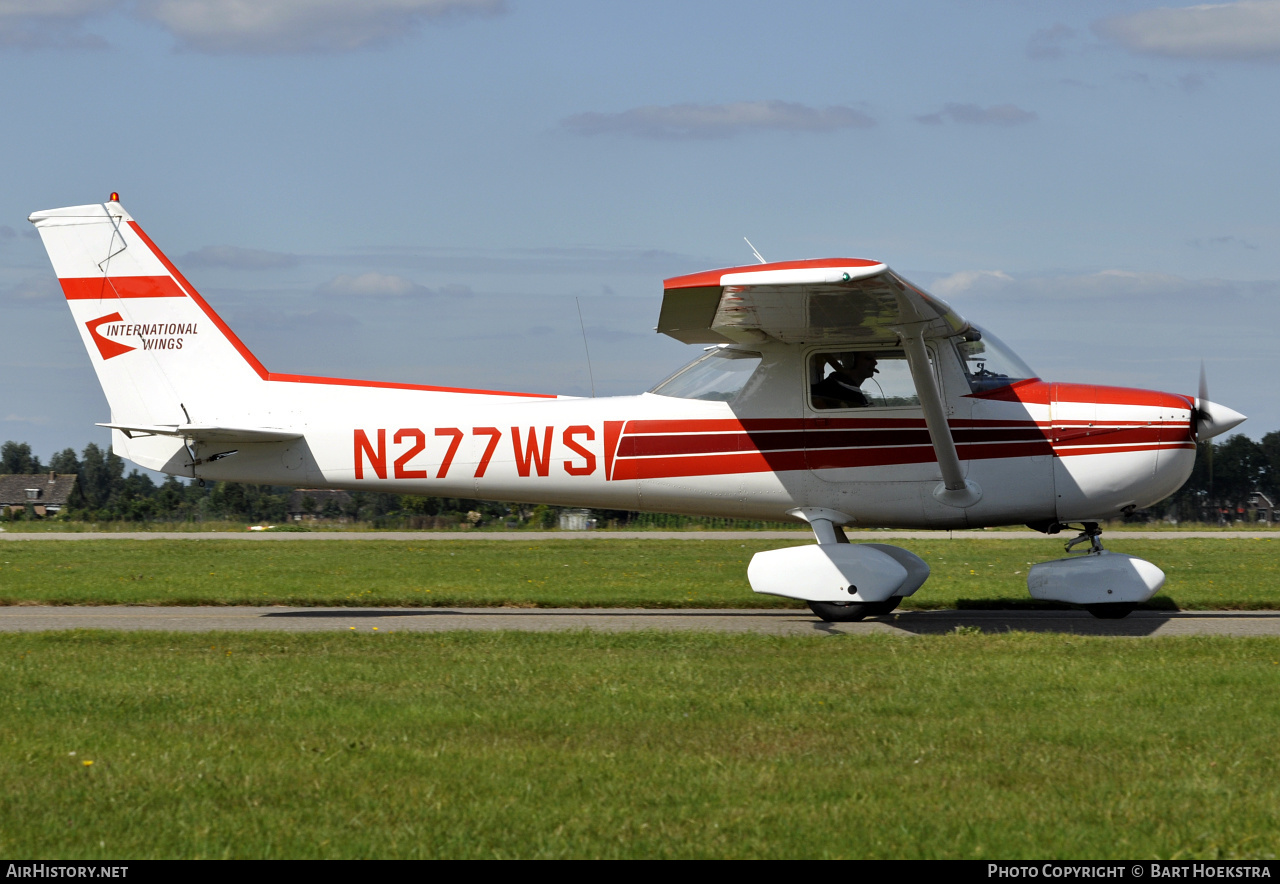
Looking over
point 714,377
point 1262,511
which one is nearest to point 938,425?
point 714,377

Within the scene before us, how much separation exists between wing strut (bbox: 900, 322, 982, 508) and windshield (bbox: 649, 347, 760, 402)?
1.59m

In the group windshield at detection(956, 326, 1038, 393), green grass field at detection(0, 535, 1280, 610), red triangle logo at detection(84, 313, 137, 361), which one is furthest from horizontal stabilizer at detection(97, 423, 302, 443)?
windshield at detection(956, 326, 1038, 393)

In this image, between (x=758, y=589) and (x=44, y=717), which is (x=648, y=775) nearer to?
(x=44, y=717)

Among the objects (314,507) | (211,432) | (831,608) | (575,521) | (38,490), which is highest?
(211,432)

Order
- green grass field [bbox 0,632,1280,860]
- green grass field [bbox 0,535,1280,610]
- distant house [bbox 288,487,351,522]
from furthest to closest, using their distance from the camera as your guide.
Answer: distant house [bbox 288,487,351,522] < green grass field [bbox 0,535,1280,610] < green grass field [bbox 0,632,1280,860]

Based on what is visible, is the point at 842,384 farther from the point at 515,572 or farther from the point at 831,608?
the point at 515,572

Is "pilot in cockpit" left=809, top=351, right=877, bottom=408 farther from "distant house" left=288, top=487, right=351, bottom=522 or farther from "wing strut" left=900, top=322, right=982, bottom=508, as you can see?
"distant house" left=288, top=487, right=351, bottom=522

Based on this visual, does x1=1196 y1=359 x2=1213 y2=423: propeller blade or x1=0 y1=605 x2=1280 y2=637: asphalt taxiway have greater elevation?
x1=1196 y1=359 x2=1213 y2=423: propeller blade

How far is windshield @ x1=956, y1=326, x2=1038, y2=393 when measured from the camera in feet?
35.1

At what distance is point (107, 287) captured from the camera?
465 inches

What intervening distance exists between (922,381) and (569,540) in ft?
52.6

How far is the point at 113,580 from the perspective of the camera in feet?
51.1

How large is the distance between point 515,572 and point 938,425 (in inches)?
329
